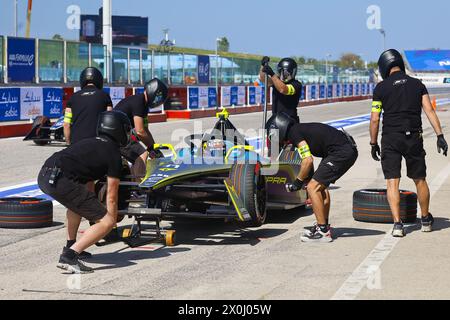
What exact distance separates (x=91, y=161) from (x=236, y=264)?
1562 mm

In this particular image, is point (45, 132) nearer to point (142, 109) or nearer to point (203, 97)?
point (142, 109)

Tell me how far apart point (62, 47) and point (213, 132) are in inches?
719

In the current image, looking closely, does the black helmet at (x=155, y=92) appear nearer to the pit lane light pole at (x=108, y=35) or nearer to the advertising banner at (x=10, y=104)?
the advertising banner at (x=10, y=104)

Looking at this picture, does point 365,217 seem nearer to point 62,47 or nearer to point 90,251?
point 90,251

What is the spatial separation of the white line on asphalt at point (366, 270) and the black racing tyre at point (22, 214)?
144 inches

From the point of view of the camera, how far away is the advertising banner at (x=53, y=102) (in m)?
24.9

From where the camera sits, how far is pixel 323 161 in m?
8.94

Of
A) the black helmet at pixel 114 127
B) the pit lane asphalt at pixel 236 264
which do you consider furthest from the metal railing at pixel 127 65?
the black helmet at pixel 114 127

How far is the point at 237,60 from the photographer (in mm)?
43969

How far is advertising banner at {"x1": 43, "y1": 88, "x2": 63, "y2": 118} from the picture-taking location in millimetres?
24923

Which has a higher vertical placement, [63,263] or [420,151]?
[420,151]
